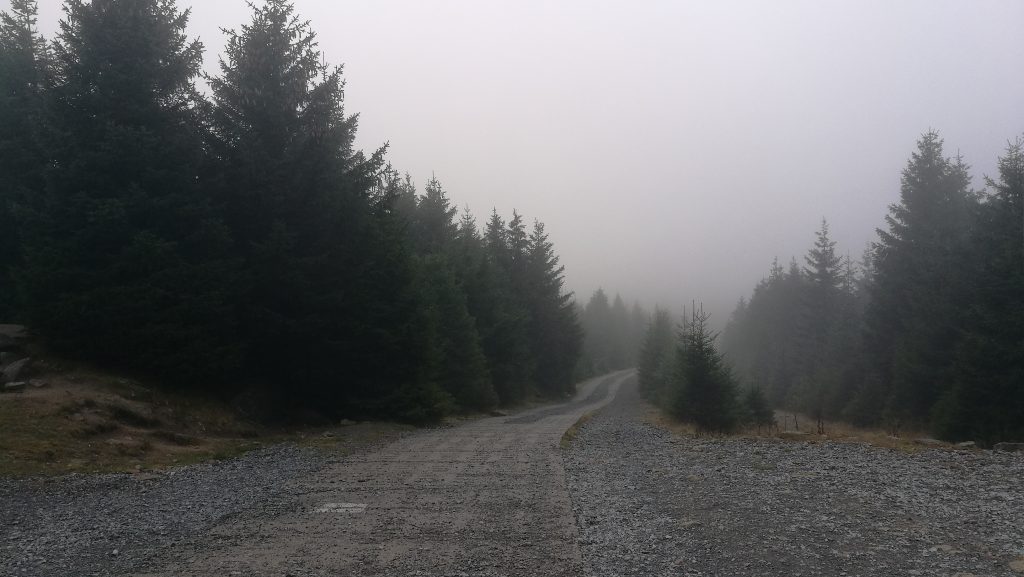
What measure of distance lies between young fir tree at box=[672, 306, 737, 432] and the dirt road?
1227 cm

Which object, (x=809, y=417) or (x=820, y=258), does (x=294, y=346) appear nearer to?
(x=809, y=417)

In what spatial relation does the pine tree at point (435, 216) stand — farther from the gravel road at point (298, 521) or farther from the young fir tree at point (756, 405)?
the gravel road at point (298, 521)

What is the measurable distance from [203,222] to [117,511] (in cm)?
1057

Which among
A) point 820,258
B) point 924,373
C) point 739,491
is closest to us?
point 739,491

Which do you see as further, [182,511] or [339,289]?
[339,289]

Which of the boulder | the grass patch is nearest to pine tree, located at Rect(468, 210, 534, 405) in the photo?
the grass patch

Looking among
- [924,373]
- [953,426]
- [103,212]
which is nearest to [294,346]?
[103,212]

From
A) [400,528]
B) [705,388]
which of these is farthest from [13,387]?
[705,388]

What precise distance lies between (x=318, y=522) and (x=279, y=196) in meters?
13.8

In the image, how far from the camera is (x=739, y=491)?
31.4 feet

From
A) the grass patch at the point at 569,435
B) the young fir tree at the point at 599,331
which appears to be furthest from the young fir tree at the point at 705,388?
the young fir tree at the point at 599,331

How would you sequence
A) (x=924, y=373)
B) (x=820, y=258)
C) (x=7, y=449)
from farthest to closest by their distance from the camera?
(x=820, y=258) < (x=924, y=373) < (x=7, y=449)

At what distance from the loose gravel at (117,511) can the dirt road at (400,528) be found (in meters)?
0.39

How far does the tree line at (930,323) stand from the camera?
23.5 meters
